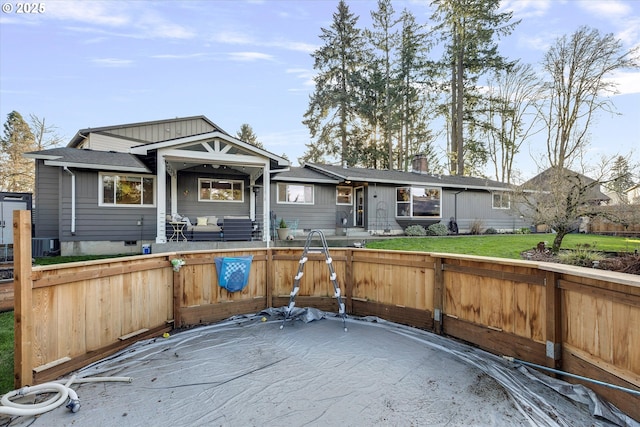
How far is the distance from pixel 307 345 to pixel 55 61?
51.8 feet

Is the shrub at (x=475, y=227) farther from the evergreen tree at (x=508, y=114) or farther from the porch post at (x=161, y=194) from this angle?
the porch post at (x=161, y=194)

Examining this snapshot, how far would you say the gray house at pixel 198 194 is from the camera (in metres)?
9.10

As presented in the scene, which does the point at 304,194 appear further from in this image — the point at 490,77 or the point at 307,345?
the point at 490,77

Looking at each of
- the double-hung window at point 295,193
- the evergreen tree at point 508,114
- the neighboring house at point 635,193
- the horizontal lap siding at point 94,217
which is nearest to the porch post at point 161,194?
the horizontal lap siding at point 94,217

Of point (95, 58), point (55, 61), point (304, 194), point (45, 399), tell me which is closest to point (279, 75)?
point (304, 194)

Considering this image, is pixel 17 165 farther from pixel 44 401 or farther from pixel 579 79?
pixel 579 79

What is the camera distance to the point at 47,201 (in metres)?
9.49

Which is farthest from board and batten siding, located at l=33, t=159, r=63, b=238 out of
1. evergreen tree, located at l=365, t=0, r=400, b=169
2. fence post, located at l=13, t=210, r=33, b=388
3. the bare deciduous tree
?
the bare deciduous tree

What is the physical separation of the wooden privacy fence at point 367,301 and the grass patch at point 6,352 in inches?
12.9

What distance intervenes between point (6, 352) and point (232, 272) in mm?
2530

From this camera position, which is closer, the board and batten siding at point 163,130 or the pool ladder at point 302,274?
the pool ladder at point 302,274

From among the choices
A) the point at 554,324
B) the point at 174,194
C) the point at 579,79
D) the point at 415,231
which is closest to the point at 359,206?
the point at 415,231

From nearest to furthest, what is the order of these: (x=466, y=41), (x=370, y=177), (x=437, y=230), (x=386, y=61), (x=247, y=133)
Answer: (x=370, y=177)
(x=437, y=230)
(x=466, y=41)
(x=386, y=61)
(x=247, y=133)

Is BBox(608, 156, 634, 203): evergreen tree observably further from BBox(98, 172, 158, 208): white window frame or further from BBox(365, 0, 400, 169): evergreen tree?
BBox(365, 0, 400, 169): evergreen tree
